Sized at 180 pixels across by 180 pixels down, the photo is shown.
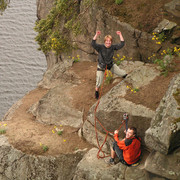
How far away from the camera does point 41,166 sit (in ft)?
37.8

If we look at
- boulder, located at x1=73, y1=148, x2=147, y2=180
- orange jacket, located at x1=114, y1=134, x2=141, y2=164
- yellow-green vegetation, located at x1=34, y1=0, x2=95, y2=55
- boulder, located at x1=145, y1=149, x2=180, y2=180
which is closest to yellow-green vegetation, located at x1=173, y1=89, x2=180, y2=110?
boulder, located at x1=145, y1=149, x2=180, y2=180

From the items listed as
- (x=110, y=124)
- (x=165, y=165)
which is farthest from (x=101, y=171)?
(x=165, y=165)

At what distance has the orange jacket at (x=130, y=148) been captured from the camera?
941 cm

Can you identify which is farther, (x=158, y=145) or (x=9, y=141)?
(x=9, y=141)

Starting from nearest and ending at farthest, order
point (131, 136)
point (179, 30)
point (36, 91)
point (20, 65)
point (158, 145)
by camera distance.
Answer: point (158, 145), point (131, 136), point (179, 30), point (36, 91), point (20, 65)

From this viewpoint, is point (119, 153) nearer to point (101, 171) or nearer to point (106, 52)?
point (101, 171)

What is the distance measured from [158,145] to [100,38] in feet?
36.1

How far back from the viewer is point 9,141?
41.0 ft

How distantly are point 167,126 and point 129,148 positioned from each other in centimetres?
182

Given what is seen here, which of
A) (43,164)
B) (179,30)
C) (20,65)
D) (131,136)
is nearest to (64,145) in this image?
(43,164)

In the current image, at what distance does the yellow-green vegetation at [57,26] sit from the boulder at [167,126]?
30.6 ft

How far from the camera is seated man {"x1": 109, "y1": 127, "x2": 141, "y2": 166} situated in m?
9.40

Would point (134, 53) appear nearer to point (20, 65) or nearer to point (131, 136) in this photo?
point (131, 136)

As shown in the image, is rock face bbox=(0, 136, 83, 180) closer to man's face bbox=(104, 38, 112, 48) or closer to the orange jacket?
the orange jacket
